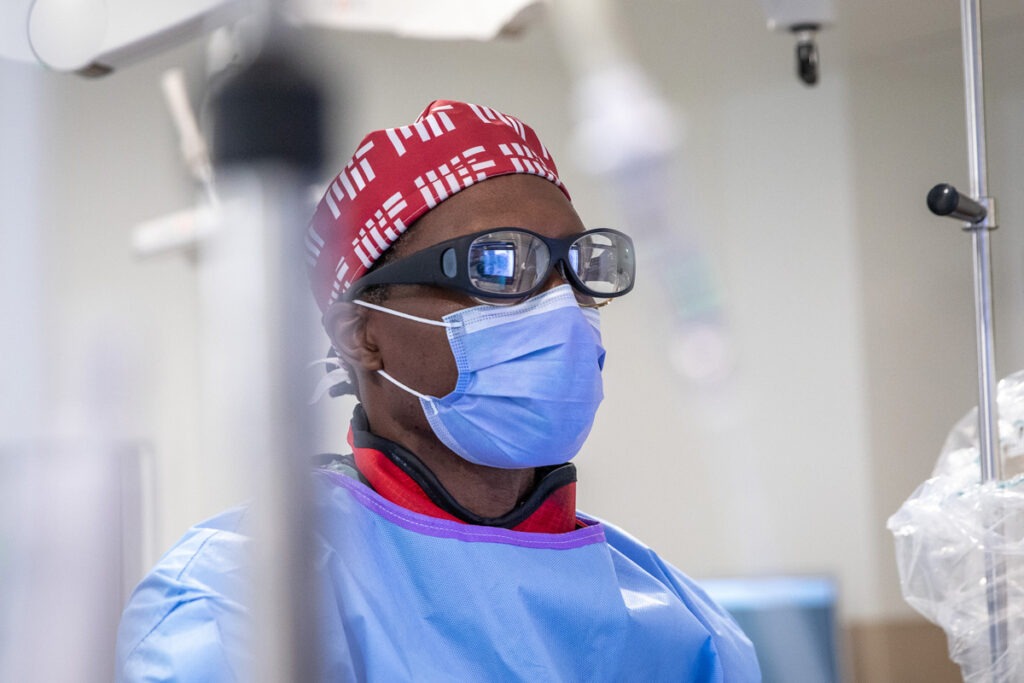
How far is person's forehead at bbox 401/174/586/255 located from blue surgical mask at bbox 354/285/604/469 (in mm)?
71

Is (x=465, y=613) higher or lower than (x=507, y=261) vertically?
lower

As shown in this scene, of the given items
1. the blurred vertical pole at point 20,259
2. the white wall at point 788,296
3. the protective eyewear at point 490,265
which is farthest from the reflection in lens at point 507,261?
the white wall at point 788,296

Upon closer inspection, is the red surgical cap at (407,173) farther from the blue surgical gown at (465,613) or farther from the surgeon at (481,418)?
the blue surgical gown at (465,613)

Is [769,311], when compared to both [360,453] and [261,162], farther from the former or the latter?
[261,162]

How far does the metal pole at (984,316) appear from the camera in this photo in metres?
0.99

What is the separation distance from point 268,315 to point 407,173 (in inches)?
28.6

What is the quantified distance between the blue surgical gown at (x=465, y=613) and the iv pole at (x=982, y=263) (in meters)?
0.24

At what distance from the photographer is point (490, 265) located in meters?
0.91

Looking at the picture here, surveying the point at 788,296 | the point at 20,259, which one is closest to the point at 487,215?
the point at 20,259

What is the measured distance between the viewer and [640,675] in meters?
0.91

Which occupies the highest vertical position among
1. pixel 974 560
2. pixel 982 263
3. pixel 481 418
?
pixel 982 263

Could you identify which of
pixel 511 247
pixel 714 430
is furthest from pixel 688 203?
pixel 511 247

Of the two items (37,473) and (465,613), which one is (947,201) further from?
(37,473)

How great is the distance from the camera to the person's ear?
37.6 inches
